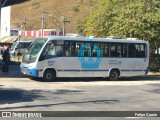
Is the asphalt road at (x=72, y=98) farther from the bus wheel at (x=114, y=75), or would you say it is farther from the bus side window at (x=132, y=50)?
the bus side window at (x=132, y=50)

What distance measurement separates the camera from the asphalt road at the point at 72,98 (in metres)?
14.4

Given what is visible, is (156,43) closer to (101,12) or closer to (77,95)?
(101,12)

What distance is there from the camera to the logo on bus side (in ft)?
80.6

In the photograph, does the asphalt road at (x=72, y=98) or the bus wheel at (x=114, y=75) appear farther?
the bus wheel at (x=114, y=75)

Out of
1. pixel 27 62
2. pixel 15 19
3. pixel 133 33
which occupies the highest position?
pixel 15 19

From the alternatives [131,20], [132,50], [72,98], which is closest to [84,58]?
[132,50]

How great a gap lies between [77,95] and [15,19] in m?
121

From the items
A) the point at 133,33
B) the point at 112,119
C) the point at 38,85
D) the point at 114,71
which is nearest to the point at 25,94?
the point at 38,85

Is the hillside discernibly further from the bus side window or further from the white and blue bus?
the white and blue bus

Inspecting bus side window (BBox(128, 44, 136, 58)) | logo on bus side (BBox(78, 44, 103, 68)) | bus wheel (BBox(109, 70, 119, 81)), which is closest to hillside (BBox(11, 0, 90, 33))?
bus side window (BBox(128, 44, 136, 58))

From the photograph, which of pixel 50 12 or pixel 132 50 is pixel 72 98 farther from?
pixel 50 12

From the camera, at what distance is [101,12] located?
34.9m

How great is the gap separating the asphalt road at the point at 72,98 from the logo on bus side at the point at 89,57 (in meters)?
2.84

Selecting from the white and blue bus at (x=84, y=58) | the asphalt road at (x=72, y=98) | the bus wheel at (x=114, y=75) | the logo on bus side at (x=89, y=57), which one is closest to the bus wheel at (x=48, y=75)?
the white and blue bus at (x=84, y=58)
